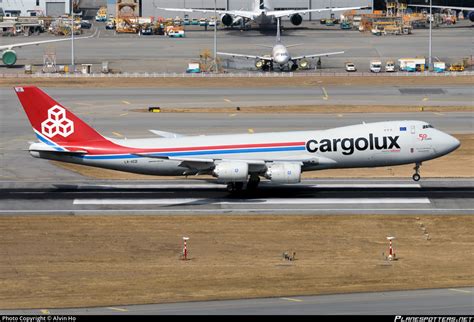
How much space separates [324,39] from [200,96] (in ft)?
240

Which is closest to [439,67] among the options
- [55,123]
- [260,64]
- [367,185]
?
[260,64]

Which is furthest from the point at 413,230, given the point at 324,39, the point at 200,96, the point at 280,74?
the point at 324,39

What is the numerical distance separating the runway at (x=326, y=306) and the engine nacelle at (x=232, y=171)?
69.4 ft

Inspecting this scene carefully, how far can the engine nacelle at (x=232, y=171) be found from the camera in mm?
64500

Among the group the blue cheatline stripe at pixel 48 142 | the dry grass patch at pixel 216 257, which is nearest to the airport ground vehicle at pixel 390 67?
the blue cheatline stripe at pixel 48 142

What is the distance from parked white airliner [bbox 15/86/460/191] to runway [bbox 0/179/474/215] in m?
1.92

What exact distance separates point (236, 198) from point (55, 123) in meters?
12.1

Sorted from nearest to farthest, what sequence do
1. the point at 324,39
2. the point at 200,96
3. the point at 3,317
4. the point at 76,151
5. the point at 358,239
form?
1. the point at 3,317
2. the point at 358,239
3. the point at 76,151
4. the point at 200,96
5. the point at 324,39

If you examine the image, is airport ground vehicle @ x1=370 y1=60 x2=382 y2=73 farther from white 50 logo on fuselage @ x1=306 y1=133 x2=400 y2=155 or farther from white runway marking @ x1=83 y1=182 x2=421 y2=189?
white 50 logo on fuselage @ x1=306 y1=133 x2=400 y2=155

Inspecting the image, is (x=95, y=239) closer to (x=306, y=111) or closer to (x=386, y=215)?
(x=386, y=215)

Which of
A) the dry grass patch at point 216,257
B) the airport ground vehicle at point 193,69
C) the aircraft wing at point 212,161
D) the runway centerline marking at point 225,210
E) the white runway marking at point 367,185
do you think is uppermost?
the airport ground vehicle at point 193,69

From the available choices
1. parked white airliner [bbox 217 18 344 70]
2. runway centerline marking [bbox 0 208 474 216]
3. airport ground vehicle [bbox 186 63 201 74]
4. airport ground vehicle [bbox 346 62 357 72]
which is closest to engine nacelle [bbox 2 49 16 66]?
airport ground vehicle [bbox 186 63 201 74]

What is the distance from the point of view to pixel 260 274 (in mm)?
48812

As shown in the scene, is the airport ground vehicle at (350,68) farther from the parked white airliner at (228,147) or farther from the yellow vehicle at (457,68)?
the parked white airliner at (228,147)
